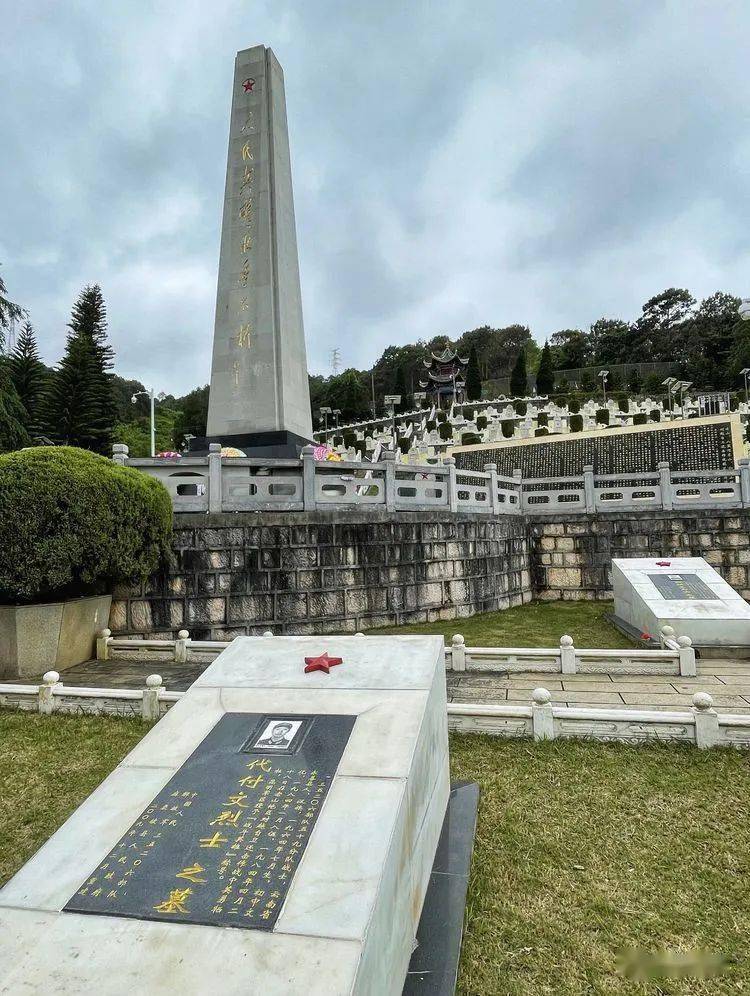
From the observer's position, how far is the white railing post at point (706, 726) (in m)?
3.80

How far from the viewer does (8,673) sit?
5.91 meters

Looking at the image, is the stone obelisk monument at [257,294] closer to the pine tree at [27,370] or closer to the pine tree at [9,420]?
the pine tree at [9,420]

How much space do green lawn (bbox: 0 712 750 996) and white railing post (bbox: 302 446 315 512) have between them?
4.32 metres

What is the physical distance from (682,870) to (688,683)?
10.3 feet

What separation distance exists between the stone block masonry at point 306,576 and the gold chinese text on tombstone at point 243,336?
4.30 m

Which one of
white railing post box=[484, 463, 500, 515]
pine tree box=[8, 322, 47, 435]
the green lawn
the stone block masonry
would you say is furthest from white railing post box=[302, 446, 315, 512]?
pine tree box=[8, 322, 47, 435]

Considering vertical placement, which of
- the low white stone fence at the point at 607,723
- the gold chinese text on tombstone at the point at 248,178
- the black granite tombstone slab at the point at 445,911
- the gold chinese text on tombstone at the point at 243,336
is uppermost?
the gold chinese text on tombstone at the point at 248,178

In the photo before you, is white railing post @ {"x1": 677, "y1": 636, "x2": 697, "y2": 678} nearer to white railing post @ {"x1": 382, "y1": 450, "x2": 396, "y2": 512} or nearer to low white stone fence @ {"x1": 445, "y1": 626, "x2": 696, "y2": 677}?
low white stone fence @ {"x1": 445, "y1": 626, "x2": 696, "y2": 677}

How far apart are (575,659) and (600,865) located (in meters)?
3.24

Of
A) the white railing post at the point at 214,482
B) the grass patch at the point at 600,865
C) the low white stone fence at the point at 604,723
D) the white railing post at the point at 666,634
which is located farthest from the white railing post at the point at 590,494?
the grass patch at the point at 600,865

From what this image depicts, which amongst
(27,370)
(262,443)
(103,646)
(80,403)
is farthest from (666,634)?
(27,370)

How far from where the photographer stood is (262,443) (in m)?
10.5

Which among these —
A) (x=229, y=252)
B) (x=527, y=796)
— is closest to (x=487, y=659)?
(x=527, y=796)

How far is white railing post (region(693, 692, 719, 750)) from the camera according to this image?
380 centimetres
